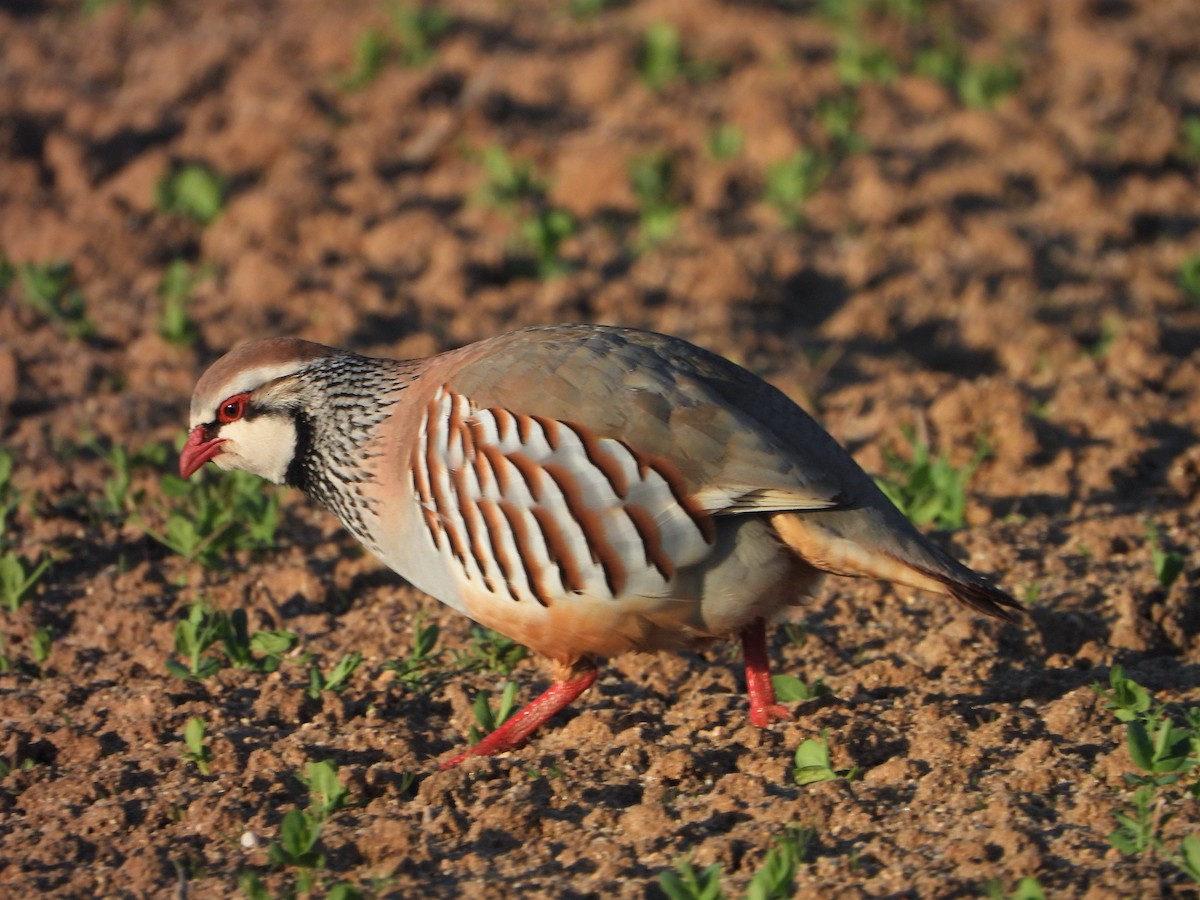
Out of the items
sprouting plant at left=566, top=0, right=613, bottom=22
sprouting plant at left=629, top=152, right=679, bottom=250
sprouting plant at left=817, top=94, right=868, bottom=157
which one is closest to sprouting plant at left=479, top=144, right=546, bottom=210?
sprouting plant at left=629, top=152, right=679, bottom=250

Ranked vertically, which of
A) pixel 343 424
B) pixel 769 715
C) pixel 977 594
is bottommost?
pixel 769 715

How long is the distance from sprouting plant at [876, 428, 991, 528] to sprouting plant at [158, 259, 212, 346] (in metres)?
2.80

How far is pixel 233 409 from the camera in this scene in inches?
183

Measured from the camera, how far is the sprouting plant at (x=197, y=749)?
416 centimetres

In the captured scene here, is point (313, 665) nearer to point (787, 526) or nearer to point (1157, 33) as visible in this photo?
point (787, 526)

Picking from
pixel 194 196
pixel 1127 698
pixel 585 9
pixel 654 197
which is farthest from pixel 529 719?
pixel 585 9

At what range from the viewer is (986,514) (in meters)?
5.45

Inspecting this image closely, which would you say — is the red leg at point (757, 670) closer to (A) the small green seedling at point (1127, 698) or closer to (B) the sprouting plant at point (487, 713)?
(B) the sprouting plant at point (487, 713)

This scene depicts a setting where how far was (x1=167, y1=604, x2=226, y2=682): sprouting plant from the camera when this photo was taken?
179 inches

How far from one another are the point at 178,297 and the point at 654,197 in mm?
2149

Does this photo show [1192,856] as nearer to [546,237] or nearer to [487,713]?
[487,713]

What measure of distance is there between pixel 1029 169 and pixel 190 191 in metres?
3.89

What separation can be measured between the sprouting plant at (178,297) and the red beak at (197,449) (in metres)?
1.98

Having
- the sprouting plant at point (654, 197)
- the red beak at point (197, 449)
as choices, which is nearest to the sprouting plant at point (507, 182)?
the sprouting plant at point (654, 197)
